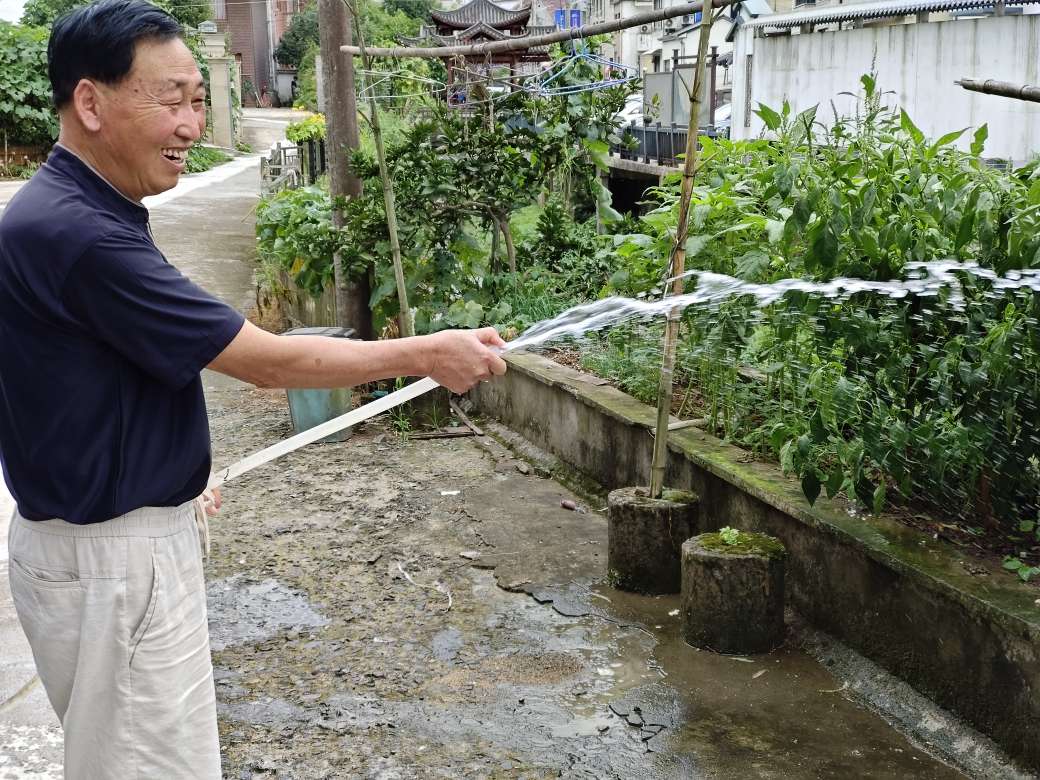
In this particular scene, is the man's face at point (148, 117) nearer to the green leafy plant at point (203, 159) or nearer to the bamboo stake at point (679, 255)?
the bamboo stake at point (679, 255)

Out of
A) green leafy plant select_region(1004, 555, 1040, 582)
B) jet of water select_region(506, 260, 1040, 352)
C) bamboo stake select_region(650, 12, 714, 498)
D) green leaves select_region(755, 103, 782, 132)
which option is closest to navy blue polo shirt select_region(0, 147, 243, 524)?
jet of water select_region(506, 260, 1040, 352)

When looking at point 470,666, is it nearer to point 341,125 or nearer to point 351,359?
point 351,359

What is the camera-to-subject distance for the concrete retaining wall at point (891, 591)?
3439 millimetres

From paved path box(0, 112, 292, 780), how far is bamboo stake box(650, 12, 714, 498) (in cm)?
251

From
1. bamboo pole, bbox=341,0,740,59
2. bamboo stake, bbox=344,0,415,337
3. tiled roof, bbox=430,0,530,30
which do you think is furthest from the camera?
tiled roof, bbox=430,0,530,30

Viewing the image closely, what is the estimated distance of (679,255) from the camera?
4.86m

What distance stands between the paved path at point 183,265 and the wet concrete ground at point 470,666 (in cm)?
2

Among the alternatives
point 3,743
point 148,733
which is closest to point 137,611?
point 148,733

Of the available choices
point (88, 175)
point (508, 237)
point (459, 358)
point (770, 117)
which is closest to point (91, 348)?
point (88, 175)

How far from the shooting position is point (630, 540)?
491 centimetres

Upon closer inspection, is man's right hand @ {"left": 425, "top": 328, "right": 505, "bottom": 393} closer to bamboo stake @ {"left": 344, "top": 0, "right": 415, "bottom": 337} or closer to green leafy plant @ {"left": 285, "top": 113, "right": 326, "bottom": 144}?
bamboo stake @ {"left": 344, "top": 0, "right": 415, "bottom": 337}

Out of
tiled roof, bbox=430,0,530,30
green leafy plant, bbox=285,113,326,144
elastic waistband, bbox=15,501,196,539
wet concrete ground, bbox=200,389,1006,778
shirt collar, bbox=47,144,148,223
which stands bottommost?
wet concrete ground, bbox=200,389,1006,778

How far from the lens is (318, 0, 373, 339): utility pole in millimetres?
8133

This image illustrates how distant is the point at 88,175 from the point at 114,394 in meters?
0.42
